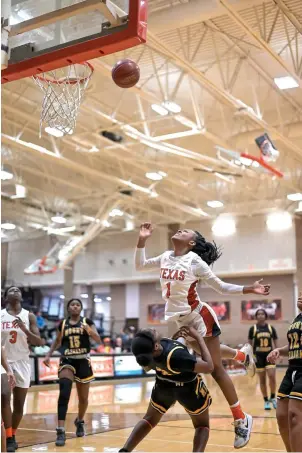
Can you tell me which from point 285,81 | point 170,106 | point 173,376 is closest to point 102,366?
point 170,106

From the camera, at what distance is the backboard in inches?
201

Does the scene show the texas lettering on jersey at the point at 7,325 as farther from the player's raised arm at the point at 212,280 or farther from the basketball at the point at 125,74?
the basketball at the point at 125,74

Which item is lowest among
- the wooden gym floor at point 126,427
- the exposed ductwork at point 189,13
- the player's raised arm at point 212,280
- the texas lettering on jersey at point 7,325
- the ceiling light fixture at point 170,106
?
the wooden gym floor at point 126,427

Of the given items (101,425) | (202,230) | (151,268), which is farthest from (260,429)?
(202,230)

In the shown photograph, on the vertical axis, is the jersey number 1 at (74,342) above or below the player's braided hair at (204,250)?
below

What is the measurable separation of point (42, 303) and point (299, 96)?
21300mm

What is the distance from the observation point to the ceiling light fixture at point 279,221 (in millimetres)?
25125

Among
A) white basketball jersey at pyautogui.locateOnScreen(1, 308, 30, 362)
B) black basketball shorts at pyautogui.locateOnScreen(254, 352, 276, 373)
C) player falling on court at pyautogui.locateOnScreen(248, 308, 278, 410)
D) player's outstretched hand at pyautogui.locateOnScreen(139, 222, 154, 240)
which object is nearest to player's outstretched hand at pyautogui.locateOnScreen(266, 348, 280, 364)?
player's outstretched hand at pyautogui.locateOnScreen(139, 222, 154, 240)

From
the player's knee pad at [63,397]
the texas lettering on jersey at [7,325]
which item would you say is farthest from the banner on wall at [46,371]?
the texas lettering on jersey at [7,325]

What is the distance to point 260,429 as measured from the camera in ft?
27.8

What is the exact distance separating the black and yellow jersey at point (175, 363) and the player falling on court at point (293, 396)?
2.96 feet

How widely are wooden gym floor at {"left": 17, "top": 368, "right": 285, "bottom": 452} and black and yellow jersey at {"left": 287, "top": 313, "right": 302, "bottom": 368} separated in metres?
2.00

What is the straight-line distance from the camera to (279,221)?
25.3 m

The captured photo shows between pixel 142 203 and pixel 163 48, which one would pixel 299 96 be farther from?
pixel 142 203
